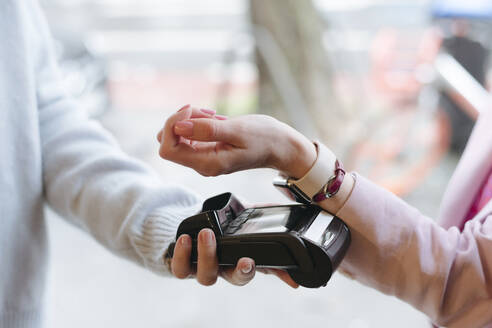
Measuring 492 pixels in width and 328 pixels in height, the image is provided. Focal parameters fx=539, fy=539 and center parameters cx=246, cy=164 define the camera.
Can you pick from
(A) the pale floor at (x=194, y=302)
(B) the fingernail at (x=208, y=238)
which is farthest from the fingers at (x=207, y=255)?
(A) the pale floor at (x=194, y=302)

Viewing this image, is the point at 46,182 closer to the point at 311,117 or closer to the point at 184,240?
the point at 184,240

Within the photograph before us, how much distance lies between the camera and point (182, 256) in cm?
62

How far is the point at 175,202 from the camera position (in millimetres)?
740

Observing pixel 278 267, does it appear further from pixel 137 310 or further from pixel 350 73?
pixel 350 73

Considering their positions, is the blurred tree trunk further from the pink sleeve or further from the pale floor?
the pink sleeve

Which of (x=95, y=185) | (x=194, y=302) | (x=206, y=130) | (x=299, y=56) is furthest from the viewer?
(x=299, y=56)

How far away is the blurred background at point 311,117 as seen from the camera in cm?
171

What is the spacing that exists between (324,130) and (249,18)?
1.94ft

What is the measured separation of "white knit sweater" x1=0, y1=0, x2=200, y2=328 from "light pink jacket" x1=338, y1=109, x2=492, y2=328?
23 cm

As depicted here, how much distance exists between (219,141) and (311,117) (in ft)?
6.00

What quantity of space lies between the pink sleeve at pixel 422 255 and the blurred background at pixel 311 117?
1.60 ft

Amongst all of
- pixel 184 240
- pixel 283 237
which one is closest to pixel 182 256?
pixel 184 240

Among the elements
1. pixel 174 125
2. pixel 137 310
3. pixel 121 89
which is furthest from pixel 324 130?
pixel 121 89

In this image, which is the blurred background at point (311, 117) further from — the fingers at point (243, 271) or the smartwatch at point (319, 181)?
the fingers at point (243, 271)
